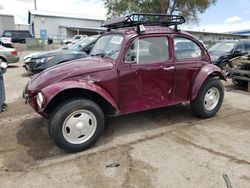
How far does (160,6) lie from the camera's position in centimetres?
2711

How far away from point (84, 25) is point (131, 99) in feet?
157

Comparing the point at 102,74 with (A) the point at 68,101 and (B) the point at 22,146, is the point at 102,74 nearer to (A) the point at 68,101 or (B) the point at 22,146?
(A) the point at 68,101

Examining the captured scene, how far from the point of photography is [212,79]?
5.46m

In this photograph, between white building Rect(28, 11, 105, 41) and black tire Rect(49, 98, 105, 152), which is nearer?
black tire Rect(49, 98, 105, 152)

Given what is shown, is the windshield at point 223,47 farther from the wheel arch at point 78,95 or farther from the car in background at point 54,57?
the wheel arch at point 78,95

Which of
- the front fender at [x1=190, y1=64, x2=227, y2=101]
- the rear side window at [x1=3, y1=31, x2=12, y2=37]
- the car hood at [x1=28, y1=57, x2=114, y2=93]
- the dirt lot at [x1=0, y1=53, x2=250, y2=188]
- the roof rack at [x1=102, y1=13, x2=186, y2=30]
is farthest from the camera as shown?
the rear side window at [x1=3, y1=31, x2=12, y2=37]

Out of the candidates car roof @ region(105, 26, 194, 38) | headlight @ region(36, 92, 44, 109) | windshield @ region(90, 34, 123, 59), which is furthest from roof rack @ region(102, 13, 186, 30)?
headlight @ region(36, 92, 44, 109)

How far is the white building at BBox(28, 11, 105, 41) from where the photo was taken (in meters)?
45.9

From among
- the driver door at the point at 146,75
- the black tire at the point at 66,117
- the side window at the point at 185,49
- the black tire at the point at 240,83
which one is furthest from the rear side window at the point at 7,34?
the black tire at the point at 66,117

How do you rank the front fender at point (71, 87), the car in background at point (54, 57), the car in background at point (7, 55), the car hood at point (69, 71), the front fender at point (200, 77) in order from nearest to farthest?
the front fender at point (71, 87)
the car hood at point (69, 71)
the front fender at point (200, 77)
the car in background at point (54, 57)
the car in background at point (7, 55)

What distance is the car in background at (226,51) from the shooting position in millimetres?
11125

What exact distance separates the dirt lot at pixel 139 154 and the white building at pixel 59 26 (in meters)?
40.9

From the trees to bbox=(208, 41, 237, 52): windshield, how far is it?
52.0 ft

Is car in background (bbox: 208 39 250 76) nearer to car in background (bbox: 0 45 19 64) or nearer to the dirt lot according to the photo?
the dirt lot
